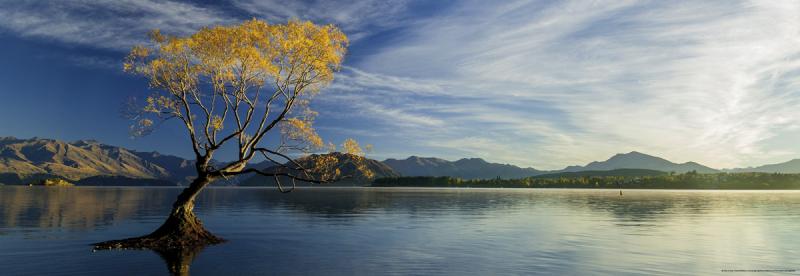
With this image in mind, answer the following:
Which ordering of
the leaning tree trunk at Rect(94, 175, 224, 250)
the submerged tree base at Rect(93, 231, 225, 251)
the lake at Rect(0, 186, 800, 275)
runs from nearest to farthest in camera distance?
the lake at Rect(0, 186, 800, 275), the submerged tree base at Rect(93, 231, 225, 251), the leaning tree trunk at Rect(94, 175, 224, 250)

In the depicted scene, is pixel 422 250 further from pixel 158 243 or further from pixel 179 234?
pixel 158 243

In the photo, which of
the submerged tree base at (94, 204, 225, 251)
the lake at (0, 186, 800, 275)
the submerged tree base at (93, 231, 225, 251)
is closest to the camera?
the lake at (0, 186, 800, 275)

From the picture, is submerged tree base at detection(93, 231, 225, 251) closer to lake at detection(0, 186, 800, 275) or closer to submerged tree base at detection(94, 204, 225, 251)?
submerged tree base at detection(94, 204, 225, 251)

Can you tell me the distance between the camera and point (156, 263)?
35156 millimetres

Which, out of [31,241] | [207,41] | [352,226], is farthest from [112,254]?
[352,226]

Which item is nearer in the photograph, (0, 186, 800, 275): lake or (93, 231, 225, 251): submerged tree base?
(0, 186, 800, 275): lake

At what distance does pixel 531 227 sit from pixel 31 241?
52118mm

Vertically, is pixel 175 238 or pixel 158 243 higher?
pixel 175 238

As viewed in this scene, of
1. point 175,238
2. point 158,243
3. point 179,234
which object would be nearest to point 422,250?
point 179,234

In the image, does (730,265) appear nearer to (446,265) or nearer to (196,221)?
(446,265)

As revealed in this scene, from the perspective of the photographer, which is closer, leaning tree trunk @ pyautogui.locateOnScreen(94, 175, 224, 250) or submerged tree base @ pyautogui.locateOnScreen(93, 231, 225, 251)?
submerged tree base @ pyautogui.locateOnScreen(93, 231, 225, 251)

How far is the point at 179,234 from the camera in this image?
147ft

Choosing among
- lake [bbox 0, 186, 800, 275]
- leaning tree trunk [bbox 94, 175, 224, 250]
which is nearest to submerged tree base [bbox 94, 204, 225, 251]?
leaning tree trunk [bbox 94, 175, 224, 250]

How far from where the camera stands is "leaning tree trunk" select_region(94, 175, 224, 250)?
141ft
